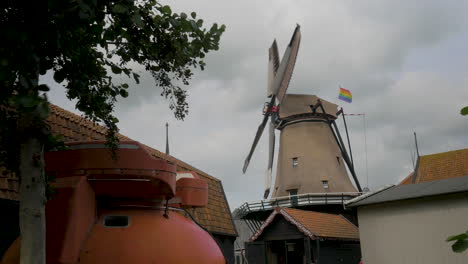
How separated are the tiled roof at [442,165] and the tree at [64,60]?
68.7ft

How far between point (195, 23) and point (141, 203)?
196 centimetres

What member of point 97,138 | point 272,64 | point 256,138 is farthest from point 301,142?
point 97,138

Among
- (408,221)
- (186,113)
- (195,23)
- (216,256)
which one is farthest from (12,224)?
(408,221)

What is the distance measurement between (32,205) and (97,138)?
18.0ft

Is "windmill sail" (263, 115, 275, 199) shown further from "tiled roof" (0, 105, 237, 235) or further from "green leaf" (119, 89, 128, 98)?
"green leaf" (119, 89, 128, 98)

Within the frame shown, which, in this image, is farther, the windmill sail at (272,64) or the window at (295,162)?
the windmill sail at (272,64)

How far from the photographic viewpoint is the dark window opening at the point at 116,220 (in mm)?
4728

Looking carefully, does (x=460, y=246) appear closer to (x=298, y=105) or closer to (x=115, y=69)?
(x=115, y=69)

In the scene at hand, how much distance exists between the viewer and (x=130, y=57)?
4.51 meters

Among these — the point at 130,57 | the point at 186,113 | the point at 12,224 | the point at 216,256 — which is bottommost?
the point at 216,256

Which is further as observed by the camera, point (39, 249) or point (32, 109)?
point (39, 249)

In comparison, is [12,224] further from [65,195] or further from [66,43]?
[66,43]

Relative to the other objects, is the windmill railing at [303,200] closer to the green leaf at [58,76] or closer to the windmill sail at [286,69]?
the windmill sail at [286,69]

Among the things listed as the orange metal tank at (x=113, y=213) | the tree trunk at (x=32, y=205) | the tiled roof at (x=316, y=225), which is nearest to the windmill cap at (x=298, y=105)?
the tiled roof at (x=316, y=225)
